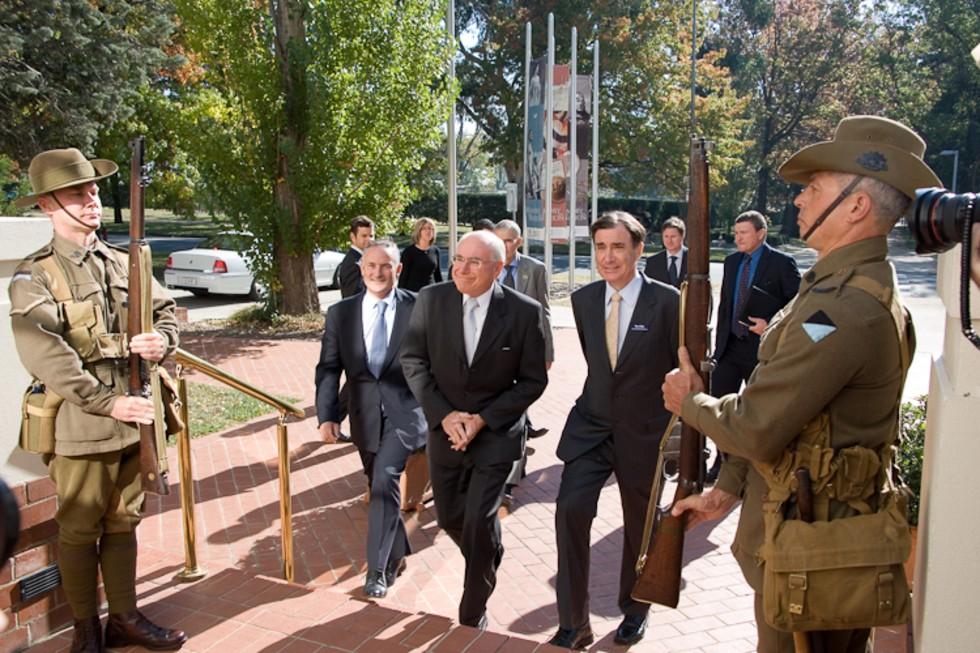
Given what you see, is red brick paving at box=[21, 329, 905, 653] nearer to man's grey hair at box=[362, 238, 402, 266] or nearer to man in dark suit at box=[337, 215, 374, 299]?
man in dark suit at box=[337, 215, 374, 299]

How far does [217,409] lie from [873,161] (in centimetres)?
783

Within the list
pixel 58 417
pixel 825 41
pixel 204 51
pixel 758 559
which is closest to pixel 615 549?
pixel 758 559

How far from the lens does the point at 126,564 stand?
3.70m

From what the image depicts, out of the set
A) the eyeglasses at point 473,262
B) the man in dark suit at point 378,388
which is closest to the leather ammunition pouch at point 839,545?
the eyeglasses at point 473,262

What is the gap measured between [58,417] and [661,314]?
9.18ft

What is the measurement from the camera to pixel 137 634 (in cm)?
371

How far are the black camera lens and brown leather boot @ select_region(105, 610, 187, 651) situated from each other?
3.35 m

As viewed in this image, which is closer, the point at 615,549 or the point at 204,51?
the point at 615,549

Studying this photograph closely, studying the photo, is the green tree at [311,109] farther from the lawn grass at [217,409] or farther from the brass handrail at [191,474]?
the brass handrail at [191,474]

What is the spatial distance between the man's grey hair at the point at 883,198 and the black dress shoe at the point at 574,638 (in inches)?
96.1

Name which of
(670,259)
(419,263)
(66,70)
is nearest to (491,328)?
(670,259)

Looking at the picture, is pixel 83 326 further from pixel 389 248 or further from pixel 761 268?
pixel 761 268

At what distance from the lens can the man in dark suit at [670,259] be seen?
26.8 feet

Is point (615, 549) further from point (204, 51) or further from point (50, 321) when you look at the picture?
point (204, 51)
